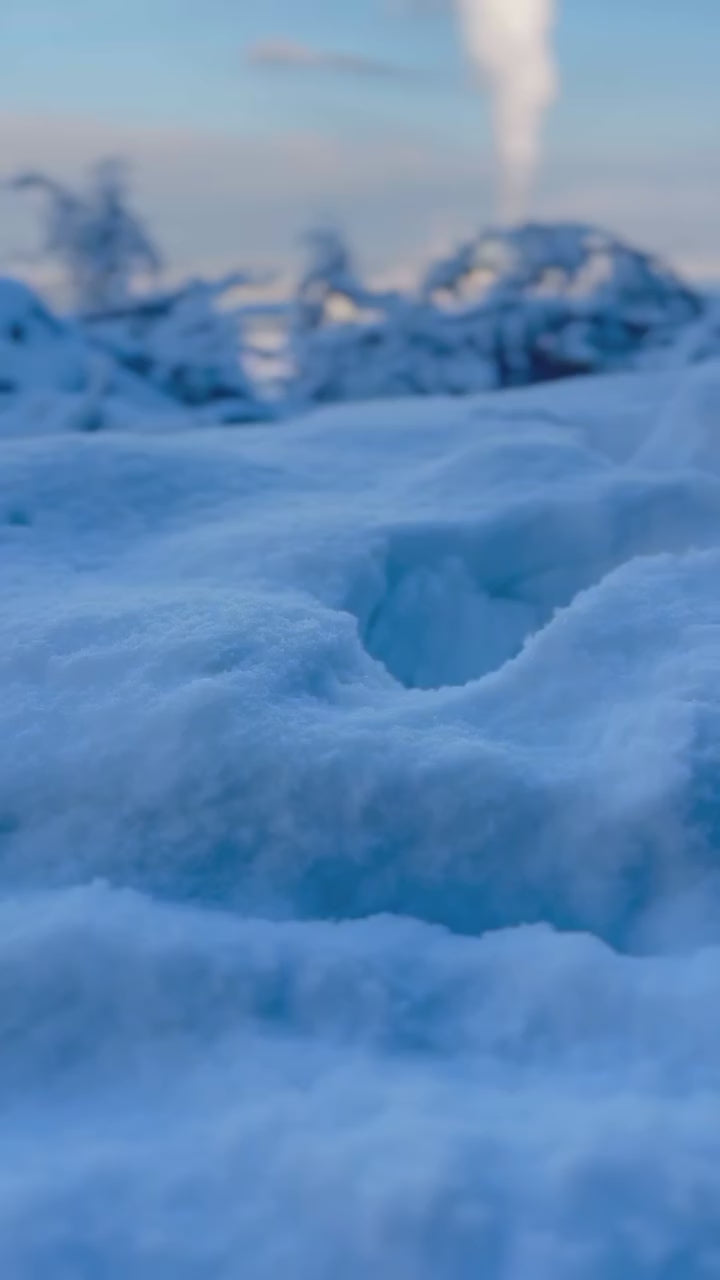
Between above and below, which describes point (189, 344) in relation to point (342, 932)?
below

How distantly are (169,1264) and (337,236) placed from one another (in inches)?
290

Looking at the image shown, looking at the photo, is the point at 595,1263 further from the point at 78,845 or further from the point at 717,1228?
the point at 78,845

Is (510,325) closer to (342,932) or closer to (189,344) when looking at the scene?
(189,344)

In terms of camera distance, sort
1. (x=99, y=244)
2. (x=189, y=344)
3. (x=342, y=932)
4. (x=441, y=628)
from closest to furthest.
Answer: (x=342, y=932) → (x=441, y=628) → (x=189, y=344) → (x=99, y=244)

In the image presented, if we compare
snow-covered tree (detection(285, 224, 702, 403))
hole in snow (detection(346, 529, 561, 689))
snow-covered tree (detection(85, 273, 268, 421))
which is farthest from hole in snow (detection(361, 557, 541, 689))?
snow-covered tree (detection(285, 224, 702, 403))

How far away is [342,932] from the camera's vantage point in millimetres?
956

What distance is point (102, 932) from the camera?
912mm

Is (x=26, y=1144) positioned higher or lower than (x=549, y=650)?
lower

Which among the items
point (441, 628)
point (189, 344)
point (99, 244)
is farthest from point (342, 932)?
point (99, 244)

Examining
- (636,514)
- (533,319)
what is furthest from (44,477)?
(533,319)

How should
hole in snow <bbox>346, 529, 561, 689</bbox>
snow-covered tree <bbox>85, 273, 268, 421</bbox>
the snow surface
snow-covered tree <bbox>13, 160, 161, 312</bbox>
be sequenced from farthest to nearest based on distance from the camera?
snow-covered tree <bbox>13, 160, 161, 312</bbox>
snow-covered tree <bbox>85, 273, 268, 421</bbox>
hole in snow <bbox>346, 529, 561, 689</bbox>
the snow surface

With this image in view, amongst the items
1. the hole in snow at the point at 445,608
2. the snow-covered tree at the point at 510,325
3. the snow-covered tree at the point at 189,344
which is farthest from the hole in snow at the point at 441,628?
the snow-covered tree at the point at 510,325

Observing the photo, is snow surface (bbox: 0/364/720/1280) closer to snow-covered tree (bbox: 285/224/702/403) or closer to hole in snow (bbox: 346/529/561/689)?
hole in snow (bbox: 346/529/561/689)

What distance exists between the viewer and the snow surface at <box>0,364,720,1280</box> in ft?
2.23
